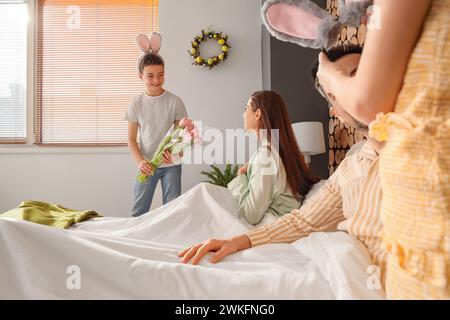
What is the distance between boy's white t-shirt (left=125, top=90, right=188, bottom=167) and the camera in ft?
9.41

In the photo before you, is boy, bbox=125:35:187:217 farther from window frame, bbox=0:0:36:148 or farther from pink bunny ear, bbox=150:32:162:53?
window frame, bbox=0:0:36:148

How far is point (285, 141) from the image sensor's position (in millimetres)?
2029

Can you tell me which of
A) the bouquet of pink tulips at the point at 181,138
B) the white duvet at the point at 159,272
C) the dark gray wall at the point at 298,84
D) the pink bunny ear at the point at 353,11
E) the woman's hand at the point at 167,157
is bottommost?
the white duvet at the point at 159,272

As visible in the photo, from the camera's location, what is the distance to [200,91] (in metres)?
4.14

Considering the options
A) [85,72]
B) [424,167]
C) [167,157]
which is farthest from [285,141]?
[85,72]

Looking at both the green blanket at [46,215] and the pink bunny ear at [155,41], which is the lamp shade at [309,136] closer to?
the pink bunny ear at [155,41]

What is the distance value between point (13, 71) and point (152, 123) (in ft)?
7.27

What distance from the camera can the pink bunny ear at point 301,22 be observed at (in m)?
0.61

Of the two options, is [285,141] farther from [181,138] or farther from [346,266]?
[346,266]

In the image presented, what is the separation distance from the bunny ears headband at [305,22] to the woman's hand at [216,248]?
0.53 m

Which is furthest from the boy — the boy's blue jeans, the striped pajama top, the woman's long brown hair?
the striped pajama top

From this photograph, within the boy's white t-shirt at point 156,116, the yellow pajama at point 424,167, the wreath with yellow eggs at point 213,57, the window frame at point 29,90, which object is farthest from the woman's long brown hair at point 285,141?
the window frame at point 29,90
